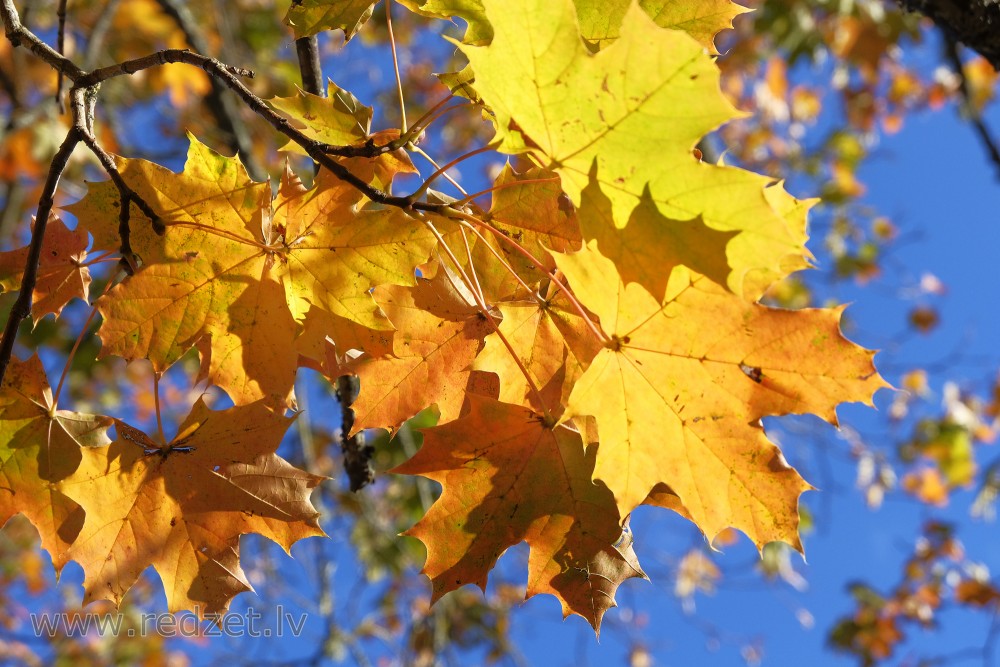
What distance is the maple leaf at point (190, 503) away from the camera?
4.78 ft

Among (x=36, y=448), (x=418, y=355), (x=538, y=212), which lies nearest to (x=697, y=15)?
(x=538, y=212)

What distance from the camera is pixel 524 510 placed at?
148 cm

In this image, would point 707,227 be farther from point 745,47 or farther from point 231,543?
point 745,47

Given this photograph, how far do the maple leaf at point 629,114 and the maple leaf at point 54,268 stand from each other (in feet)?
3.29

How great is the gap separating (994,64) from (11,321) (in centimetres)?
→ 232

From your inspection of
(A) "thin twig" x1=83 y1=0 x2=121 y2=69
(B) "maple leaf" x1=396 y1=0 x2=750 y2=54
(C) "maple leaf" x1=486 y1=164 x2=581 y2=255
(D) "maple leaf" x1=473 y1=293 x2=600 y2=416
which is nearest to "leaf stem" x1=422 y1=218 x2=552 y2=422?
(D) "maple leaf" x1=473 y1=293 x2=600 y2=416

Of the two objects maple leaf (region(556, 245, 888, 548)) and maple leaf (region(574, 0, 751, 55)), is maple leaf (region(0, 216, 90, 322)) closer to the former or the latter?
maple leaf (region(556, 245, 888, 548))

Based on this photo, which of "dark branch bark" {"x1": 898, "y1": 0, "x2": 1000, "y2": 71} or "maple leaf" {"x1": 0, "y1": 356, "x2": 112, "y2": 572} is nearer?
"maple leaf" {"x1": 0, "y1": 356, "x2": 112, "y2": 572}

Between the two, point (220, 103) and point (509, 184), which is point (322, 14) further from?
point (220, 103)

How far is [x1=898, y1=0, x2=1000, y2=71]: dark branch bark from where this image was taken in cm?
191

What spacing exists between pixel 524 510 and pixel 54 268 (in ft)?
3.56

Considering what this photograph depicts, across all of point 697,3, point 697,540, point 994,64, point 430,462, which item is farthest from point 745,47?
point 430,462

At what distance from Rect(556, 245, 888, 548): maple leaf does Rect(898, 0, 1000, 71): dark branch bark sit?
116 cm

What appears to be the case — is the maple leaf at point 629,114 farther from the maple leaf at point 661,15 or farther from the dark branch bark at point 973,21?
the dark branch bark at point 973,21
